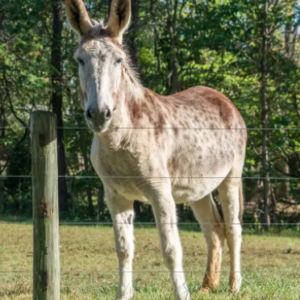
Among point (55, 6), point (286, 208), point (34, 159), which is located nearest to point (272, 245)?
point (286, 208)

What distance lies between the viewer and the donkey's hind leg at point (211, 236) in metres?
6.48

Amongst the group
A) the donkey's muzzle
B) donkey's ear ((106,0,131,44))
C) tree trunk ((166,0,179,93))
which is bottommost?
the donkey's muzzle

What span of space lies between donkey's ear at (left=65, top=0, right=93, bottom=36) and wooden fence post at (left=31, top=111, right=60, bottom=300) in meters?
1.17

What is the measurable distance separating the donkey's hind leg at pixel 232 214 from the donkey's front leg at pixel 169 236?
1.50 m

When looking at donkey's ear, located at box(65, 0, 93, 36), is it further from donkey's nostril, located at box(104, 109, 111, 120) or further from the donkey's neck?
donkey's nostril, located at box(104, 109, 111, 120)

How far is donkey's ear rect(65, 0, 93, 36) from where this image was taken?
16.8ft

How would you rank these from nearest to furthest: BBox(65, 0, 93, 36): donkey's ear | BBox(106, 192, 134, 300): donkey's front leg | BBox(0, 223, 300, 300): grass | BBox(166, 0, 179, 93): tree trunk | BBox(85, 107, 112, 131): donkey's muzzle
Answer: BBox(85, 107, 112, 131): donkey's muzzle, BBox(65, 0, 93, 36): donkey's ear, BBox(106, 192, 134, 300): donkey's front leg, BBox(0, 223, 300, 300): grass, BBox(166, 0, 179, 93): tree trunk

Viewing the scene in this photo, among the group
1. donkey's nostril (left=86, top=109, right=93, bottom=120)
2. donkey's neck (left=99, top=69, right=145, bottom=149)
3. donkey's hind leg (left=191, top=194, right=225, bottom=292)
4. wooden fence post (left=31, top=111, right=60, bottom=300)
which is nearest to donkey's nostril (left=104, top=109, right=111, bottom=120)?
donkey's nostril (left=86, top=109, right=93, bottom=120)

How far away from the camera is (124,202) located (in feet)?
19.0

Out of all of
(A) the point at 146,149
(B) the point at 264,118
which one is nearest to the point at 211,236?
(A) the point at 146,149

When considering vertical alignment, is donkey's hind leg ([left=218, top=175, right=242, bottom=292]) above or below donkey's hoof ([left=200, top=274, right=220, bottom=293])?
above

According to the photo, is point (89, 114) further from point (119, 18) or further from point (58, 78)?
point (58, 78)

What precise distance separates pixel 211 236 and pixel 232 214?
367mm

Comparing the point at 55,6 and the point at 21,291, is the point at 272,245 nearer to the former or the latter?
the point at 21,291
